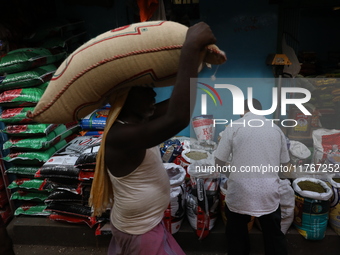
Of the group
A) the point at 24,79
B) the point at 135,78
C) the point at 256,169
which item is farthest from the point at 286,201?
the point at 24,79

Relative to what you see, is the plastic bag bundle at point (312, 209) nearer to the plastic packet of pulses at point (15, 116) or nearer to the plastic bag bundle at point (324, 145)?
the plastic bag bundle at point (324, 145)

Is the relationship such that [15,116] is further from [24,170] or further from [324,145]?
[324,145]

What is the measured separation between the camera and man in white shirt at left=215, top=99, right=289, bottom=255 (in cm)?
225

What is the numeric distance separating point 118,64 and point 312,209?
2418mm

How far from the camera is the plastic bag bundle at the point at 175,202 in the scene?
2.77 meters

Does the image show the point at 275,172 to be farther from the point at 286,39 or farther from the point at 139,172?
the point at 286,39

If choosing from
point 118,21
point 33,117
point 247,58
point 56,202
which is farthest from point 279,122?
point 33,117

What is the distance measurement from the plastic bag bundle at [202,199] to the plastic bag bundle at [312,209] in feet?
2.66

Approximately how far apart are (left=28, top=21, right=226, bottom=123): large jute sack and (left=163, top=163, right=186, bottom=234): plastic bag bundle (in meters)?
1.69

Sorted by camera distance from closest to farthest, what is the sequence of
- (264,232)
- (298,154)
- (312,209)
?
(264,232) < (312,209) < (298,154)

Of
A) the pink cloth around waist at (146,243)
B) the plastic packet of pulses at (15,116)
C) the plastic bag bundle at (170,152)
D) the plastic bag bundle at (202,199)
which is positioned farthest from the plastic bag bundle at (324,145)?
the plastic packet of pulses at (15,116)

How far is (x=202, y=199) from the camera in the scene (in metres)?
2.71

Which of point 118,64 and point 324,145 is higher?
point 118,64

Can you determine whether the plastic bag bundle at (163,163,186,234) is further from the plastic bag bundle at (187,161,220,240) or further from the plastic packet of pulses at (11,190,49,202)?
the plastic packet of pulses at (11,190,49,202)
